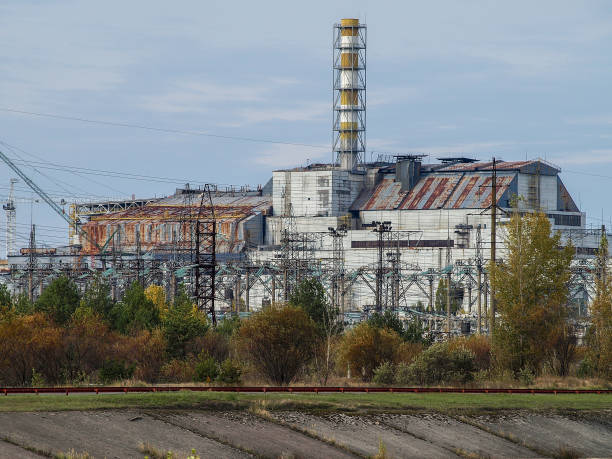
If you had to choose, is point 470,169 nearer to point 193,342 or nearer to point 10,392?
point 193,342

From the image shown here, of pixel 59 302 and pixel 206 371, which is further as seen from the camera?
pixel 59 302

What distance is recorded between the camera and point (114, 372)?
1693 inches

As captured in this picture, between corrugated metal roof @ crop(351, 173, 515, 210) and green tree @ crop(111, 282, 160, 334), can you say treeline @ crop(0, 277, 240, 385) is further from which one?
corrugated metal roof @ crop(351, 173, 515, 210)

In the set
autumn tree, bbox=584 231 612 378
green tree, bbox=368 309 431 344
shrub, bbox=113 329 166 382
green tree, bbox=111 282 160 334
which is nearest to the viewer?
autumn tree, bbox=584 231 612 378

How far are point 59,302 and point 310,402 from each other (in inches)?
1313

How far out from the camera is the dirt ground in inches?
1085

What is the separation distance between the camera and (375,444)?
3052cm

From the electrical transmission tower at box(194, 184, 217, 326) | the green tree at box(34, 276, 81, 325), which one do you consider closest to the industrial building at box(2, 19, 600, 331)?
the electrical transmission tower at box(194, 184, 217, 326)

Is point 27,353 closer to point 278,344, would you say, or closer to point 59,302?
point 278,344

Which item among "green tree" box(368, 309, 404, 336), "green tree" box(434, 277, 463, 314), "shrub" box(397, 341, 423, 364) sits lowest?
"shrub" box(397, 341, 423, 364)

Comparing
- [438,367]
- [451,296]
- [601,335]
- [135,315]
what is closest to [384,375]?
[438,367]

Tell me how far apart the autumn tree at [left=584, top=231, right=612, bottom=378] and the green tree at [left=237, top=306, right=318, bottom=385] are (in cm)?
1137

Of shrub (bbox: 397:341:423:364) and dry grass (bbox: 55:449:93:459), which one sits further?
shrub (bbox: 397:341:423:364)

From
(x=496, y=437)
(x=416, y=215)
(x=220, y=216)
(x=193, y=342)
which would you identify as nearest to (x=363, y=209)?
(x=416, y=215)
